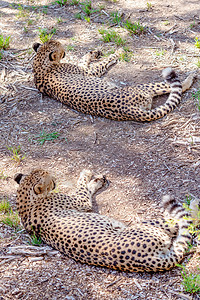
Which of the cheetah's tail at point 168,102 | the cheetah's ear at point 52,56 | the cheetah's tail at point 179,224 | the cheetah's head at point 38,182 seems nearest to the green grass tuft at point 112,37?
the cheetah's ear at point 52,56

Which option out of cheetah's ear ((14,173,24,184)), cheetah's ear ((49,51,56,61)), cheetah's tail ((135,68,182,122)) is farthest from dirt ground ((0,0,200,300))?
cheetah's ear ((49,51,56,61))

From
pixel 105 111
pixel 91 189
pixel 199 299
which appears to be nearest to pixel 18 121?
pixel 105 111

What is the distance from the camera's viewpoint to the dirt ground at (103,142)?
3215 mm

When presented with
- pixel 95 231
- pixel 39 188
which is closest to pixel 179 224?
pixel 95 231

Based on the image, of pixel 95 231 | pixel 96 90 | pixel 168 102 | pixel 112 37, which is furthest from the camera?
pixel 112 37

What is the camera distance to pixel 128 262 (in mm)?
3104

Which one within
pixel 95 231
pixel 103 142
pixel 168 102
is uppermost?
pixel 168 102

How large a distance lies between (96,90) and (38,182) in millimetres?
1911

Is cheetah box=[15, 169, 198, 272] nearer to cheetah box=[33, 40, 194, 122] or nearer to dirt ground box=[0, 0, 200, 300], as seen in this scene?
dirt ground box=[0, 0, 200, 300]

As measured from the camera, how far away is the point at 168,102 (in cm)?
497

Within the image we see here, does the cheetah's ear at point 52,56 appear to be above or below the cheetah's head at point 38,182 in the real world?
above

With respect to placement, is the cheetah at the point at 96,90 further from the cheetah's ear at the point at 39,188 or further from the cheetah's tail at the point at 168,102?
the cheetah's ear at the point at 39,188

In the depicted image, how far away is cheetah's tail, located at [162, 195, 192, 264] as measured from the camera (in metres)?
3.22

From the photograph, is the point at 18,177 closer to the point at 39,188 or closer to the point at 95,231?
the point at 39,188
